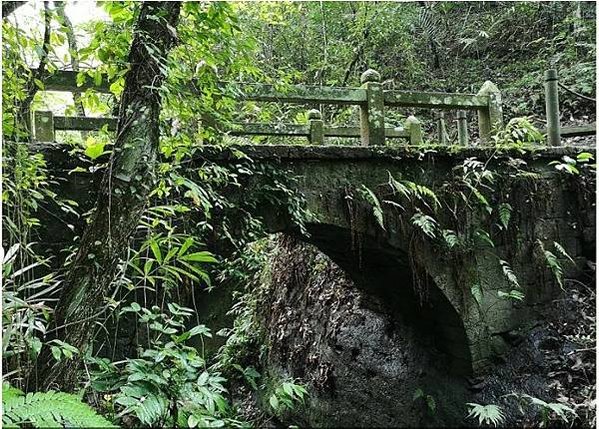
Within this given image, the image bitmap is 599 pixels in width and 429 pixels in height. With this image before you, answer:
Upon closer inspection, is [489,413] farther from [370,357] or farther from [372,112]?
[372,112]

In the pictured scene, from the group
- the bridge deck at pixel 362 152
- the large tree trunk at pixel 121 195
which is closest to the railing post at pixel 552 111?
the bridge deck at pixel 362 152

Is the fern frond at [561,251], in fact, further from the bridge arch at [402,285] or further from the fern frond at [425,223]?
the fern frond at [425,223]

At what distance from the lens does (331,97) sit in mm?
4824

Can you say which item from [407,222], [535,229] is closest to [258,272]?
[407,222]

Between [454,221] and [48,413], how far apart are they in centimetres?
456

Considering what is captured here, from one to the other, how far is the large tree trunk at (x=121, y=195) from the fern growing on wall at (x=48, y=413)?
0.63 meters

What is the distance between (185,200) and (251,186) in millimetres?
596

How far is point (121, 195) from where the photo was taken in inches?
93.1

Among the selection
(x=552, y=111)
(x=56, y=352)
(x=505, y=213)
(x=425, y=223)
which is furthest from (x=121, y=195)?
(x=552, y=111)

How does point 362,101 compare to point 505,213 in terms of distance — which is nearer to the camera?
point 362,101

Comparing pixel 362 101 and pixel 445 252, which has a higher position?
pixel 362 101

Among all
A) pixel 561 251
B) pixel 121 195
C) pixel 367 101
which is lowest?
pixel 561 251

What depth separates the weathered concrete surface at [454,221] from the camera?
4828 mm

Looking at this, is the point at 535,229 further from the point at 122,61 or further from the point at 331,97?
the point at 122,61
